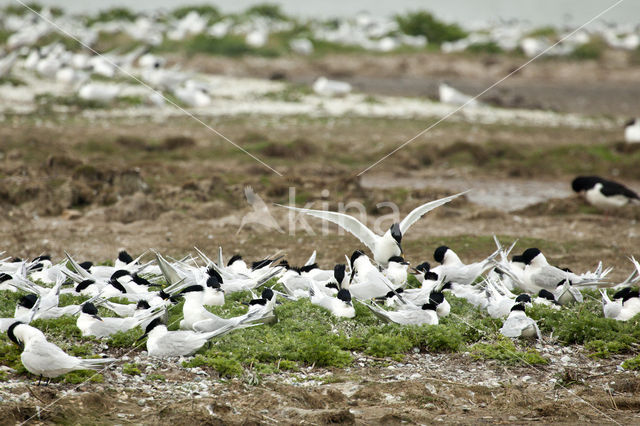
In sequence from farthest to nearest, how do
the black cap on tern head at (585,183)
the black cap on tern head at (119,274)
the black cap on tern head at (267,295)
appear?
the black cap on tern head at (585,183)
the black cap on tern head at (119,274)
the black cap on tern head at (267,295)

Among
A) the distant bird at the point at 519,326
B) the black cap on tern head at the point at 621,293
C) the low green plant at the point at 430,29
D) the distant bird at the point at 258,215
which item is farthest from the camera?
the low green plant at the point at 430,29

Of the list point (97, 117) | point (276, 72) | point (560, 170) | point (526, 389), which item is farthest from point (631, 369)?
point (276, 72)

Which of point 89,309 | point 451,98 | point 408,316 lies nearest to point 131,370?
point 89,309

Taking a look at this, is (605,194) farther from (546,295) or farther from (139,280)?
(139,280)

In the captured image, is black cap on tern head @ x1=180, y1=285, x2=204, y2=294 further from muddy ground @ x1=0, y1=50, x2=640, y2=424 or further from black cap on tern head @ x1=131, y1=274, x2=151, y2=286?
black cap on tern head @ x1=131, y1=274, x2=151, y2=286

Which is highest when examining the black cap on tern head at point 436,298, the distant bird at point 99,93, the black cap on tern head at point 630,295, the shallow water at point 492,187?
the black cap on tern head at point 630,295

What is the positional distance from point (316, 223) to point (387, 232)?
296cm

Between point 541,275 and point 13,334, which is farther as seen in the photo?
point 541,275

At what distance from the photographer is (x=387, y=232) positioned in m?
8.80

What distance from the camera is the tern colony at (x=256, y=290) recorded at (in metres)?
6.34

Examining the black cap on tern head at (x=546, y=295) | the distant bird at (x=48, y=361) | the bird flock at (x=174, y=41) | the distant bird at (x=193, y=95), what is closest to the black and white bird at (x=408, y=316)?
the black cap on tern head at (x=546, y=295)

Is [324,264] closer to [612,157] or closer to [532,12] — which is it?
[612,157]

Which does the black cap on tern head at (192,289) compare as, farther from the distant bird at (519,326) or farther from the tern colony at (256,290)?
the distant bird at (519,326)

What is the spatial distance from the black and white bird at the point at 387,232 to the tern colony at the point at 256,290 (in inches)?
0.6
